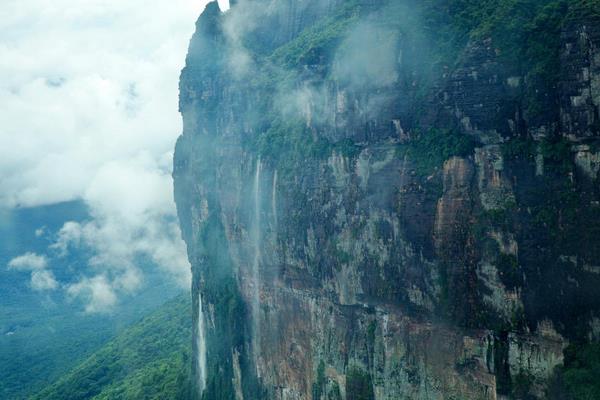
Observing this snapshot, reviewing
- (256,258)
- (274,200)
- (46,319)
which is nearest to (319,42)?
(274,200)

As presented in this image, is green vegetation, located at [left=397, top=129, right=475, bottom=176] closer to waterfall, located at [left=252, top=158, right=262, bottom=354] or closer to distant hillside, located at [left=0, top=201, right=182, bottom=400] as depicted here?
waterfall, located at [left=252, top=158, right=262, bottom=354]

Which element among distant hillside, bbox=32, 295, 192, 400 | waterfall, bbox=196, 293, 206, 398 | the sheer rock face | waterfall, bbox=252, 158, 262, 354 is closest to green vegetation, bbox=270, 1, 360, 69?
the sheer rock face

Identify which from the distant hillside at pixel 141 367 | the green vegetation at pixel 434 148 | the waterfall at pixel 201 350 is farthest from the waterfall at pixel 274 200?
the distant hillside at pixel 141 367

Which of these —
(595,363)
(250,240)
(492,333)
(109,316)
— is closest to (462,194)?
(492,333)

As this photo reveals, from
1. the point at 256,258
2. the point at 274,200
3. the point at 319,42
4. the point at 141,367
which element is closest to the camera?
the point at 319,42

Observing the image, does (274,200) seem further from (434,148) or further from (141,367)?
(141,367)

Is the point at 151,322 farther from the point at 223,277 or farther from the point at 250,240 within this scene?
the point at 250,240

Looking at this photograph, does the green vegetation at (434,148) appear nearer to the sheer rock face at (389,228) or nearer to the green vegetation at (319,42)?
the sheer rock face at (389,228)
